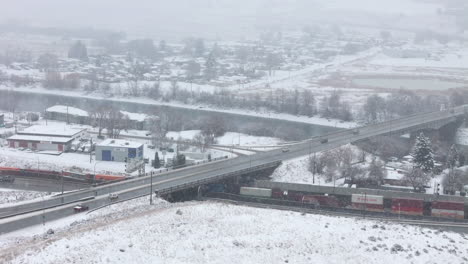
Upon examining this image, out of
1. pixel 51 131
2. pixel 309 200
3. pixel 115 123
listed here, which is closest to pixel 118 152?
pixel 51 131

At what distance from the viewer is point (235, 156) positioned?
1406 cm

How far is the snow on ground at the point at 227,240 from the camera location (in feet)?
24.7

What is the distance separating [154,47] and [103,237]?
106 feet

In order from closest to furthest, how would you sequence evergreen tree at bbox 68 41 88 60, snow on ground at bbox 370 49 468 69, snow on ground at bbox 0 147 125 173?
snow on ground at bbox 0 147 125 173, snow on ground at bbox 370 49 468 69, evergreen tree at bbox 68 41 88 60

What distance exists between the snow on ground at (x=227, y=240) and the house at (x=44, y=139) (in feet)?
18.0

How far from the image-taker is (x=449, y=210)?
10.3m

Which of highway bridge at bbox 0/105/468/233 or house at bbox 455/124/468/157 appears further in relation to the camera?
house at bbox 455/124/468/157

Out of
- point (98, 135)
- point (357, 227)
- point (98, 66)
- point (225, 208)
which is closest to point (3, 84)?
point (98, 66)

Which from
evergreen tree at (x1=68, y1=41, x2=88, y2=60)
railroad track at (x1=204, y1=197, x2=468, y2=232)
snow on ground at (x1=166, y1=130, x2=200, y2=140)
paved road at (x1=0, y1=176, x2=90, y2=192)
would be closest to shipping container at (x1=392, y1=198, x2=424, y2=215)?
railroad track at (x1=204, y1=197, x2=468, y2=232)

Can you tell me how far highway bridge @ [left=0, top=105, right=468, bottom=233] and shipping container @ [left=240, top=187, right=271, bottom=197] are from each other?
23.1 inches

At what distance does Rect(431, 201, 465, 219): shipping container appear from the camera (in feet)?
33.8

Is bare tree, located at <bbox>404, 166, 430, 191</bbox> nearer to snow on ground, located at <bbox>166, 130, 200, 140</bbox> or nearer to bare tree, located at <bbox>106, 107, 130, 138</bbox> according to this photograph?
snow on ground, located at <bbox>166, 130, 200, 140</bbox>

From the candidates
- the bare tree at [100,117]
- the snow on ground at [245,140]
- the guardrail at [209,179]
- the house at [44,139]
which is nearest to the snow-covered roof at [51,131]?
the house at [44,139]

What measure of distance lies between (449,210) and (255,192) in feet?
11.3
